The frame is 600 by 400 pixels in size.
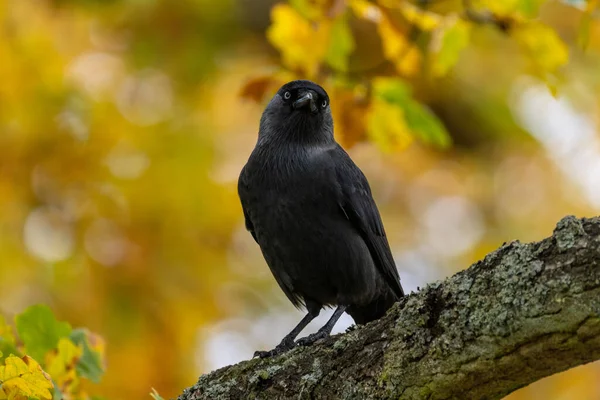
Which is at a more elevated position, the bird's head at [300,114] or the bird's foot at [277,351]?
the bird's head at [300,114]

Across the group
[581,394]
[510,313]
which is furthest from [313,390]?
[581,394]

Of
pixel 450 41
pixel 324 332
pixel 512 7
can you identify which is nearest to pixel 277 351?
pixel 324 332

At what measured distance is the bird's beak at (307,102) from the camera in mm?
5848

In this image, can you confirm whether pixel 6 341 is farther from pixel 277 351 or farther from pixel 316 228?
pixel 316 228

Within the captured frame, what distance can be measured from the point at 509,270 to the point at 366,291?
2.36 metres

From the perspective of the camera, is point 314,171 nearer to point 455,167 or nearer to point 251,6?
point 251,6

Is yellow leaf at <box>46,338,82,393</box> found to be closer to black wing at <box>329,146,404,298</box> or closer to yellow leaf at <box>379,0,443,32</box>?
black wing at <box>329,146,404,298</box>

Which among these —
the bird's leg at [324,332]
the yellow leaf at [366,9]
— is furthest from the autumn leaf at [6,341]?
the yellow leaf at [366,9]

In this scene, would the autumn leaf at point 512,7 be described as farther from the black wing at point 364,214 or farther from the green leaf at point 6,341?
the green leaf at point 6,341

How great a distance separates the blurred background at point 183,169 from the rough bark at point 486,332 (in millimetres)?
3680

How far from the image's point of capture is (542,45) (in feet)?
16.7

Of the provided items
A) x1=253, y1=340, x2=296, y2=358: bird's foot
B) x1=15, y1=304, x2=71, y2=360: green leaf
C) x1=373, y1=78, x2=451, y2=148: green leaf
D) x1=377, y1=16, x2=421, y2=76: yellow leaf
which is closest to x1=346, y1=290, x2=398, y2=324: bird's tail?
x1=253, y1=340, x2=296, y2=358: bird's foot

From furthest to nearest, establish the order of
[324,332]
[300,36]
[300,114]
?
[300,114] < [300,36] < [324,332]

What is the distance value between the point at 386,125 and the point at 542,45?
115 cm
